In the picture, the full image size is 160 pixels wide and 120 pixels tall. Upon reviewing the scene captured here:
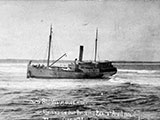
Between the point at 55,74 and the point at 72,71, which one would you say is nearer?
the point at 55,74

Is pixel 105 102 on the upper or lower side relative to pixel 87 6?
lower

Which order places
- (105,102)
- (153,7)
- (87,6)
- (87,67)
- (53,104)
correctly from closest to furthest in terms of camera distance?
(53,104) < (105,102) < (153,7) < (87,6) < (87,67)

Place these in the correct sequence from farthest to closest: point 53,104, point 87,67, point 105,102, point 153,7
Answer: point 87,67
point 153,7
point 105,102
point 53,104

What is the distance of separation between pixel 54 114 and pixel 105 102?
249 cm

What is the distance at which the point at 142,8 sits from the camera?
10852 mm

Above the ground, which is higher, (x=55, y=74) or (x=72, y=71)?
(x=72, y=71)

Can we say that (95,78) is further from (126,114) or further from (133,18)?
(126,114)

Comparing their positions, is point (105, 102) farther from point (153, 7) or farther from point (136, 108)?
point (153, 7)

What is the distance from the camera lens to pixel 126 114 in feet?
24.4

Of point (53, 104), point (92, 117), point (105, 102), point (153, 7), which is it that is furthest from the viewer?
point (153, 7)

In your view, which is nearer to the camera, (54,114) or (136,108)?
(54,114)

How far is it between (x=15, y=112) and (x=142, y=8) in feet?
23.9

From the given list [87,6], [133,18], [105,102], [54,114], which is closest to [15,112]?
[54,114]

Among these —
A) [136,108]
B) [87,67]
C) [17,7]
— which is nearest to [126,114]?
[136,108]
